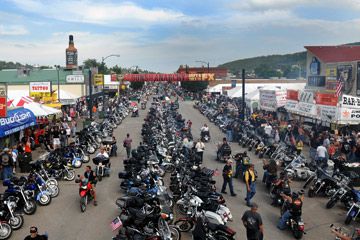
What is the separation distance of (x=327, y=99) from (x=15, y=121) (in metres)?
17.0

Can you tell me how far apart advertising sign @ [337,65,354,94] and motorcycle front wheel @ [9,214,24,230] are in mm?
25337

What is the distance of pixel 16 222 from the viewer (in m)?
10.9

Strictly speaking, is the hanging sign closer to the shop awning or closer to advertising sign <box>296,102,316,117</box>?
advertising sign <box>296,102,316,117</box>

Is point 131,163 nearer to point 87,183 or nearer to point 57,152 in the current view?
point 87,183

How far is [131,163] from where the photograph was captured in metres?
15.3

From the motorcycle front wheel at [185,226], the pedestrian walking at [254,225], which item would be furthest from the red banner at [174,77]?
the pedestrian walking at [254,225]

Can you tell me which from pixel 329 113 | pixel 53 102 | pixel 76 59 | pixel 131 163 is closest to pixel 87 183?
pixel 131 163

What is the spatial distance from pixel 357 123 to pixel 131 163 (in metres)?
13.6

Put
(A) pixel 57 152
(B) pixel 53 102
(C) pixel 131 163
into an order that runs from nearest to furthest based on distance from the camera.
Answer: (C) pixel 131 163 → (A) pixel 57 152 → (B) pixel 53 102

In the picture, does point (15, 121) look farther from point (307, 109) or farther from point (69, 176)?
point (307, 109)

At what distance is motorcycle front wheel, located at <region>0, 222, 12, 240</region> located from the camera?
1013cm

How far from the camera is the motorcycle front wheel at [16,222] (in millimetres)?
10828

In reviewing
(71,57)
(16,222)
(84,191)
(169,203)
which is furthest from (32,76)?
(169,203)

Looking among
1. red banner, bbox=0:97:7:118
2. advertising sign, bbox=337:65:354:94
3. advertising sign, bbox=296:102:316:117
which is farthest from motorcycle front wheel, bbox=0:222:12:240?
advertising sign, bbox=337:65:354:94
